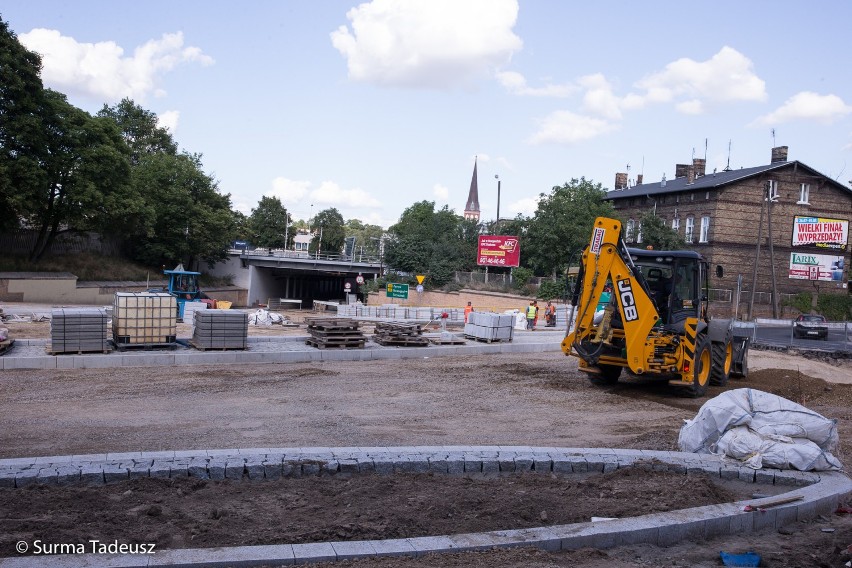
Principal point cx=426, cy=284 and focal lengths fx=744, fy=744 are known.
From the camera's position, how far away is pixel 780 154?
53812mm

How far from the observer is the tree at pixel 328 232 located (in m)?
92.3

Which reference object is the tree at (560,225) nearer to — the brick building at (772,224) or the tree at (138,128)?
the brick building at (772,224)

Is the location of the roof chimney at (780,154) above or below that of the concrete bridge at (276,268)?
above

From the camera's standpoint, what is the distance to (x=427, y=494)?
7266mm

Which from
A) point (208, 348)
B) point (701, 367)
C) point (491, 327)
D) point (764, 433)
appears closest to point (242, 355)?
point (208, 348)

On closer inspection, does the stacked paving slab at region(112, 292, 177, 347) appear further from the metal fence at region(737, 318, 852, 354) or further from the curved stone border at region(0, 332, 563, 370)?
the metal fence at region(737, 318, 852, 354)

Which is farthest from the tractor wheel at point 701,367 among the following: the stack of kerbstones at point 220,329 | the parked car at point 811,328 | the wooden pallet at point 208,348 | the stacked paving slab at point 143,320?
the parked car at point 811,328

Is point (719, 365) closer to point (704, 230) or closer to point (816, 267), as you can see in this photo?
point (704, 230)

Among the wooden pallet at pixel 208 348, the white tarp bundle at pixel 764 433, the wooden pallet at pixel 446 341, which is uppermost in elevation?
the white tarp bundle at pixel 764 433

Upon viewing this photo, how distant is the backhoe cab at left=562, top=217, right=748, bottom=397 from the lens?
14430 mm

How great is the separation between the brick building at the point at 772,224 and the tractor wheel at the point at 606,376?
35576 millimetres

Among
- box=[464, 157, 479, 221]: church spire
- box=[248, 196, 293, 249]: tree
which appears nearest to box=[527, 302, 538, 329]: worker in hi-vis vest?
box=[248, 196, 293, 249]: tree

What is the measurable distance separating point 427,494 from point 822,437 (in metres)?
5.00

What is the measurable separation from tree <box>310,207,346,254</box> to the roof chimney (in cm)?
5021
